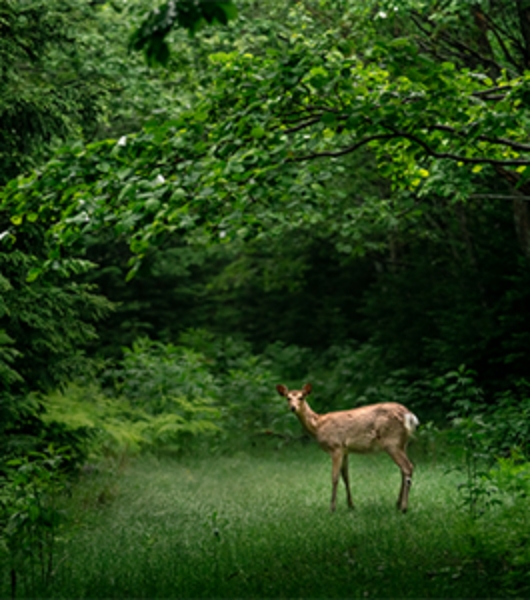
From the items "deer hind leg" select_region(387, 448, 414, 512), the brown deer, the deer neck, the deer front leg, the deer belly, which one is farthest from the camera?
the deer neck

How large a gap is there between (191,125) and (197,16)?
99.3 inches

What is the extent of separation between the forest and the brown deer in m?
0.40

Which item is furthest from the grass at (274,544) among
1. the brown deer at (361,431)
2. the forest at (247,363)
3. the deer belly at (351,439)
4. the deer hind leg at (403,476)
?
the deer belly at (351,439)

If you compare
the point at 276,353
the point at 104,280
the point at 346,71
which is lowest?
the point at 276,353

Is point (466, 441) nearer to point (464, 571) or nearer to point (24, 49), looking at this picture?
point (464, 571)

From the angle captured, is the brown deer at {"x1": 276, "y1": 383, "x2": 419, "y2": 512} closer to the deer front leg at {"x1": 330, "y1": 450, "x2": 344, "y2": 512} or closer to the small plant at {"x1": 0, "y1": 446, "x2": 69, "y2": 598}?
the deer front leg at {"x1": 330, "y1": 450, "x2": 344, "y2": 512}

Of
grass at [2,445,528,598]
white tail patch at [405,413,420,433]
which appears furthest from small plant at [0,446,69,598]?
white tail patch at [405,413,420,433]

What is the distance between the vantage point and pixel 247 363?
67.8 ft

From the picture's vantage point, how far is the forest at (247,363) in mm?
5996

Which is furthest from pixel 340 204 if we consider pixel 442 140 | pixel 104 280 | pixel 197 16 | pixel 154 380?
pixel 197 16

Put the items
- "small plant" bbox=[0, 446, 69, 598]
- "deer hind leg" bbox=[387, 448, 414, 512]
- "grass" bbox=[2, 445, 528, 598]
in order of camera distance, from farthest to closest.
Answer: "deer hind leg" bbox=[387, 448, 414, 512]
"grass" bbox=[2, 445, 528, 598]
"small plant" bbox=[0, 446, 69, 598]

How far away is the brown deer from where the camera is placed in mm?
9969

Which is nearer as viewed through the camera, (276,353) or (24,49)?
(24,49)

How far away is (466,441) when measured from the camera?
746 cm
